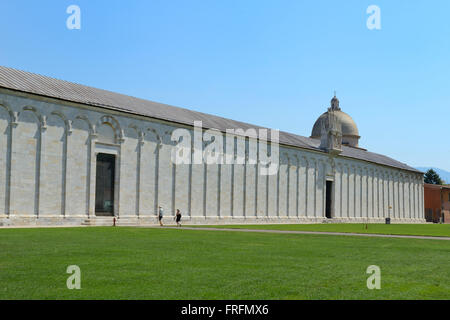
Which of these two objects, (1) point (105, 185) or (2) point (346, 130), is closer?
(1) point (105, 185)

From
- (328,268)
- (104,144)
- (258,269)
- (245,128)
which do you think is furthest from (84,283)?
(245,128)

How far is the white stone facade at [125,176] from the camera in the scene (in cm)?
3391

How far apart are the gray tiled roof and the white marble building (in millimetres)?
163

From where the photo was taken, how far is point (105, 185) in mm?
40062

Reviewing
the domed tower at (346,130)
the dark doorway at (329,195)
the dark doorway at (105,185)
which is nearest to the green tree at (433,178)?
the domed tower at (346,130)

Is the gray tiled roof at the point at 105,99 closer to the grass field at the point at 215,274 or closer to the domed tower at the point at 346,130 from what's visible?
the grass field at the point at 215,274

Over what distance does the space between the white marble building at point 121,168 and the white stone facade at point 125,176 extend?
0.07 metres

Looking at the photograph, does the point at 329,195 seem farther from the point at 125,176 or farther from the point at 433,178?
the point at 433,178

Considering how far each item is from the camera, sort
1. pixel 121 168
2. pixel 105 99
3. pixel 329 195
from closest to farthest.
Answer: pixel 121 168
pixel 105 99
pixel 329 195

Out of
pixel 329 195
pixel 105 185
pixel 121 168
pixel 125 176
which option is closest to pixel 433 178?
pixel 329 195

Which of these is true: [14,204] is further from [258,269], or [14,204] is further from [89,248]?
[258,269]

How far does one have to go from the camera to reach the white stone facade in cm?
3391

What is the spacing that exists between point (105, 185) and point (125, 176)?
73.3 inches
